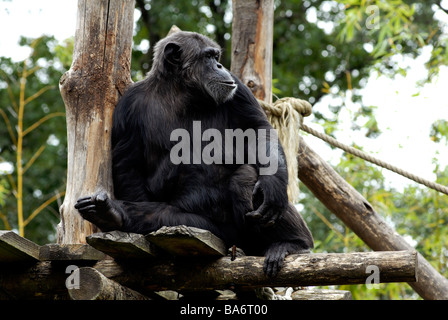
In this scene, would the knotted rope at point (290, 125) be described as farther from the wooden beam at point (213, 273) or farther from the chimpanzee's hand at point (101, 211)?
the chimpanzee's hand at point (101, 211)

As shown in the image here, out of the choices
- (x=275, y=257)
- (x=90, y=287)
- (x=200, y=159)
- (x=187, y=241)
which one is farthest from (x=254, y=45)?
(x=90, y=287)

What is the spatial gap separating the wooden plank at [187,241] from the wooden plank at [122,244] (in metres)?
0.08

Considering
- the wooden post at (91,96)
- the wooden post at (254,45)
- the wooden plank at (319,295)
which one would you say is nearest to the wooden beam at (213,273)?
the wooden post at (91,96)

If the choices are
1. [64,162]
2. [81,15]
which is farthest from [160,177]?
[64,162]

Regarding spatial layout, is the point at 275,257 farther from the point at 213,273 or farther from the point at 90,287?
the point at 90,287

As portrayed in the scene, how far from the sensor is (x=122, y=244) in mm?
3715

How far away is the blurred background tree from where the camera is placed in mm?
9680

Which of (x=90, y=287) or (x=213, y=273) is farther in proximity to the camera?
(x=213, y=273)

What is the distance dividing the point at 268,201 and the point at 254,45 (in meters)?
2.41

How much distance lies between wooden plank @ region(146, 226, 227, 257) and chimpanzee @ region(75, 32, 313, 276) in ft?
1.30

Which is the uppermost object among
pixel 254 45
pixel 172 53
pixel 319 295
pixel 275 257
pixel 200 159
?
pixel 254 45

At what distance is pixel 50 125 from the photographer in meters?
14.6

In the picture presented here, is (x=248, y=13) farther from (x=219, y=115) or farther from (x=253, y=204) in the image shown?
(x=253, y=204)
